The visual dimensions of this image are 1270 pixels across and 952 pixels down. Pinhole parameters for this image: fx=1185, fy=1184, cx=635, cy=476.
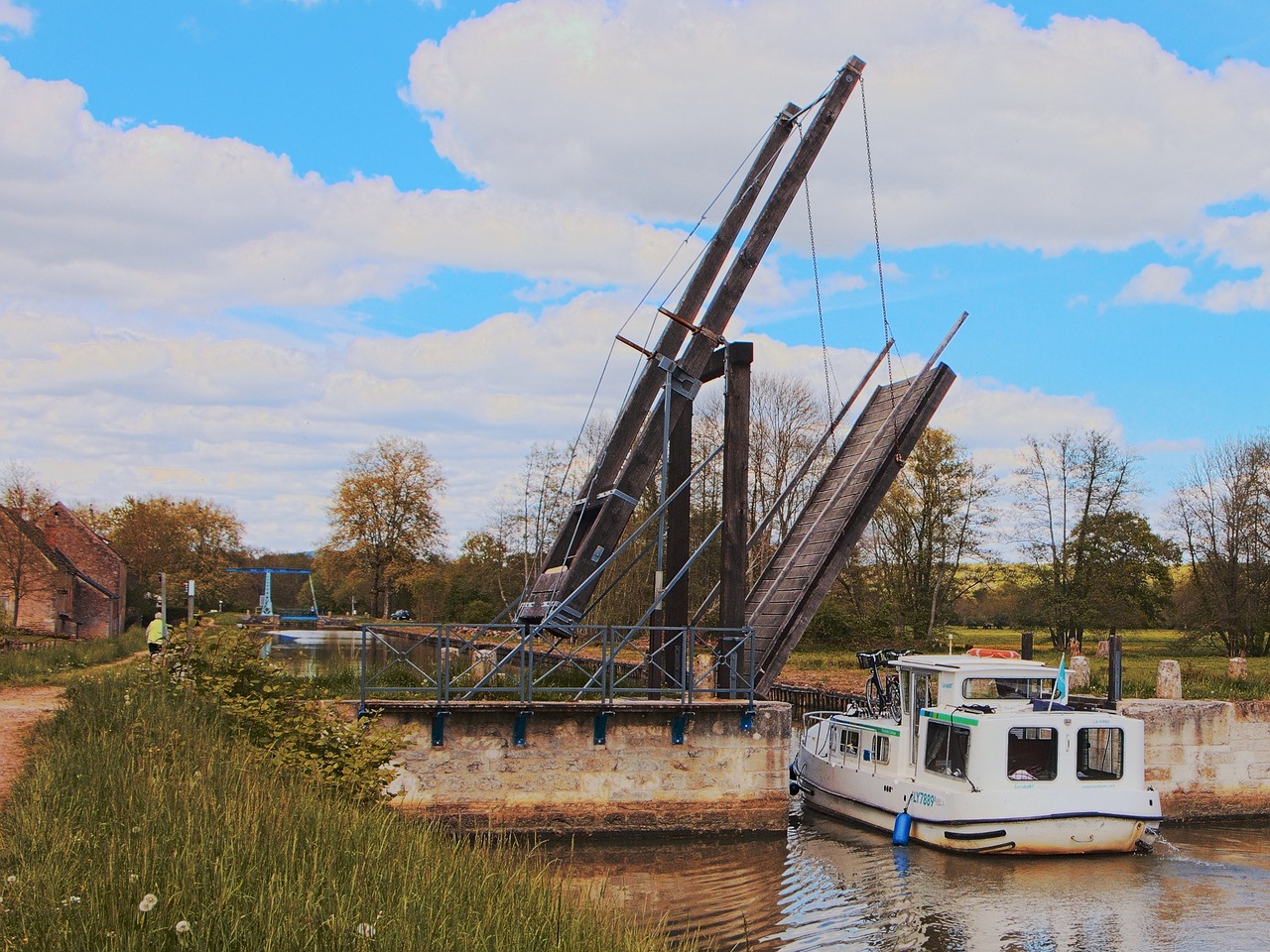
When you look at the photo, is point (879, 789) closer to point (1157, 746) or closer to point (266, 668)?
point (1157, 746)

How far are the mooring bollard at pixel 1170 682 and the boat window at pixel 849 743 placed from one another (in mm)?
5858

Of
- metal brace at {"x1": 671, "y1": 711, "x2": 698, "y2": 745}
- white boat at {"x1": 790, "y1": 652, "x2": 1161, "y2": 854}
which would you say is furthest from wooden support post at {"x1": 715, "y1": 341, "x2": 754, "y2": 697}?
white boat at {"x1": 790, "y1": 652, "x2": 1161, "y2": 854}

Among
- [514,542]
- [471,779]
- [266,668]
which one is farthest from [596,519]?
[514,542]

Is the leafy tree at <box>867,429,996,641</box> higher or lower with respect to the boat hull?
higher

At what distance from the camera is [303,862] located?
6.44 m

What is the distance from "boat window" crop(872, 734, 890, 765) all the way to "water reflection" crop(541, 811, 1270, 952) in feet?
4.27

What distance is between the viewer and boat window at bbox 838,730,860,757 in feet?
62.3

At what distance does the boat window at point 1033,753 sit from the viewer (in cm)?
1617

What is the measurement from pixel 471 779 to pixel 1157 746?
1146cm

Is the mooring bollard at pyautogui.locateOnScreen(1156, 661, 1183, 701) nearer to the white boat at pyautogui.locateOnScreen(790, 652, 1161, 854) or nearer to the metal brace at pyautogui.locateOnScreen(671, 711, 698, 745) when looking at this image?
the white boat at pyautogui.locateOnScreen(790, 652, 1161, 854)

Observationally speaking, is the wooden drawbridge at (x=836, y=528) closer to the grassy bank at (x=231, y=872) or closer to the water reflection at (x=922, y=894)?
the water reflection at (x=922, y=894)

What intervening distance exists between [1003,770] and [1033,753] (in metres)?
0.57

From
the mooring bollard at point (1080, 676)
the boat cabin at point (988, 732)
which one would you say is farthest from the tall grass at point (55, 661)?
the mooring bollard at point (1080, 676)

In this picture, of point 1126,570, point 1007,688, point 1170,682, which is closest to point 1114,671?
point 1170,682
